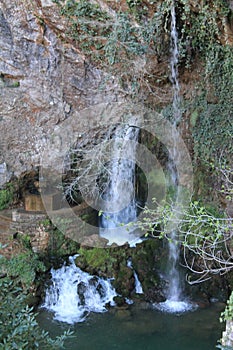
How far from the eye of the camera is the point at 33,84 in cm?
693

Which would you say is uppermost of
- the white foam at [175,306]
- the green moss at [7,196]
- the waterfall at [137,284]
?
the green moss at [7,196]

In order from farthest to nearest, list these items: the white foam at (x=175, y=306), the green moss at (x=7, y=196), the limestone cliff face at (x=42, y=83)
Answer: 1. the green moss at (x=7, y=196)
2. the limestone cliff face at (x=42, y=83)
3. the white foam at (x=175, y=306)

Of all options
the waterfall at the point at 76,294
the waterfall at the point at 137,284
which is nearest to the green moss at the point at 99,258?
the waterfall at the point at 76,294

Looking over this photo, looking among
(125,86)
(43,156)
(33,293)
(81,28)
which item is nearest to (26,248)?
(33,293)

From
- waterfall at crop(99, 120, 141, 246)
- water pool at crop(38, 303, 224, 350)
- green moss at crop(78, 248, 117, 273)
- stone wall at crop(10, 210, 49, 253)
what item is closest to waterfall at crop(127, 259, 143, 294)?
green moss at crop(78, 248, 117, 273)

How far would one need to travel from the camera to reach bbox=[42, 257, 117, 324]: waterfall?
540 centimetres

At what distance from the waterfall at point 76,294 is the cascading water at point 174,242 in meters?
0.93

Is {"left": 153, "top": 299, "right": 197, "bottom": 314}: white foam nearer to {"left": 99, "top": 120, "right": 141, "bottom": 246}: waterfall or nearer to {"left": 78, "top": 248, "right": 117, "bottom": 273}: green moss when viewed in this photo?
{"left": 78, "top": 248, "right": 117, "bottom": 273}: green moss

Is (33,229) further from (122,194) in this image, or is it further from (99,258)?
(122,194)

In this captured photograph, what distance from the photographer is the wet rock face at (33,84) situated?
261 inches

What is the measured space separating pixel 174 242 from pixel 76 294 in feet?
6.52

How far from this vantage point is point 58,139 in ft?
23.4

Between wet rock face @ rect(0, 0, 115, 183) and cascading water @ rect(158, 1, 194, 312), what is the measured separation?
1349mm

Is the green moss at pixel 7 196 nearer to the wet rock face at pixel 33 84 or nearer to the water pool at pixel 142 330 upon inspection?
the wet rock face at pixel 33 84
